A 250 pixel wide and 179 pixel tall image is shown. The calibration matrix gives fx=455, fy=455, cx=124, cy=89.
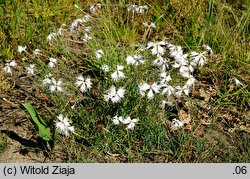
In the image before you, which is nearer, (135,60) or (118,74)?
(118,74)

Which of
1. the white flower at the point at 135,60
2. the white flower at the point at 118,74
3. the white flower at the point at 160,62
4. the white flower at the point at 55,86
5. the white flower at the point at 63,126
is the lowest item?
the white flower at the point at 63,126

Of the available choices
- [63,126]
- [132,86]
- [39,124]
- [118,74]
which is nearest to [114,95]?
[118,74]

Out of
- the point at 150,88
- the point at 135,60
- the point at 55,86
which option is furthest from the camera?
the point at 135,60

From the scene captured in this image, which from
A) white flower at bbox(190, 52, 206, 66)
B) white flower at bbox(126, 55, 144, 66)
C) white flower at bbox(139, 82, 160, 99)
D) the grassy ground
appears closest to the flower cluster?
the grassy ground

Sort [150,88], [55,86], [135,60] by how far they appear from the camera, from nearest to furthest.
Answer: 1. [150,88]
2. [55,86]
3. [135,60]

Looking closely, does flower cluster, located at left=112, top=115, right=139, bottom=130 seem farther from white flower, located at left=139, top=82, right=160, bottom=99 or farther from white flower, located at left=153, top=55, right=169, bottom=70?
white flower, located at left=153, top=55, right=169, bottom=70

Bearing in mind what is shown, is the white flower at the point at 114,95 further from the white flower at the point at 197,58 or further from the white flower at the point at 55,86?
the white flower at the point at 197,58

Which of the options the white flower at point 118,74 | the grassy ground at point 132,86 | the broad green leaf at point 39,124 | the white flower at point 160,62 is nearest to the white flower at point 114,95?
the white flower at point 118,74

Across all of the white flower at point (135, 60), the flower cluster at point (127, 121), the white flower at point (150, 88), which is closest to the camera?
the white flower at point (150, 88)

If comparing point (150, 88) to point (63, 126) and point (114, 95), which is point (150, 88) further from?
point (63, 126)
